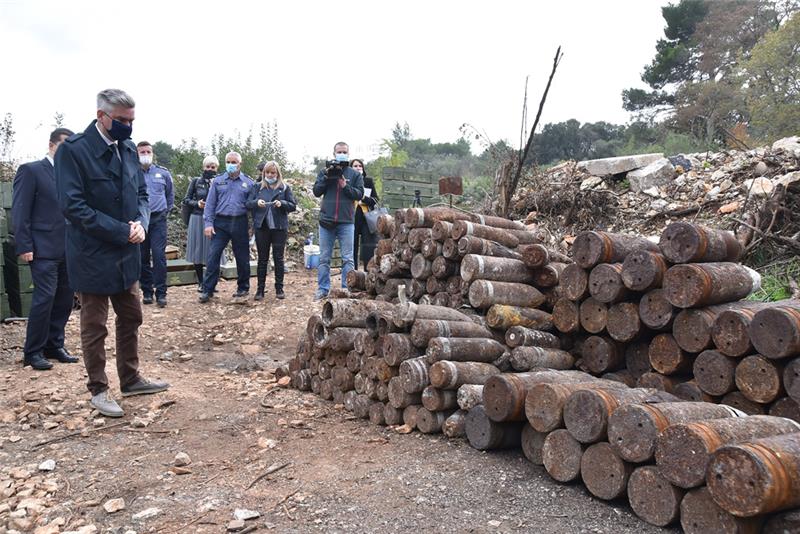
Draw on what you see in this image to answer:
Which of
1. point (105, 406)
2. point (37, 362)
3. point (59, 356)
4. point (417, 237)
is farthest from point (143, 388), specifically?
point (417, 237)

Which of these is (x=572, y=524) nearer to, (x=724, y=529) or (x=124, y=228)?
(x=724, y=529)

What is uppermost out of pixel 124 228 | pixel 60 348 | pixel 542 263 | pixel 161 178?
pixel 161 178

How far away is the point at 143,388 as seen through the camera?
487cm

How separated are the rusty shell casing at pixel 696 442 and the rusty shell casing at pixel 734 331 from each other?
0.80m

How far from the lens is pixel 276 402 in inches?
198

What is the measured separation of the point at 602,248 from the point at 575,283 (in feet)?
1.18

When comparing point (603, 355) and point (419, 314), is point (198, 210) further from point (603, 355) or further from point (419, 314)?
point (603, 355)

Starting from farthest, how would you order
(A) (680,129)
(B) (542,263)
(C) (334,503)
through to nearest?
1. (A) (680,129)
2. (B) (542,263)
3. (C) (334,503)

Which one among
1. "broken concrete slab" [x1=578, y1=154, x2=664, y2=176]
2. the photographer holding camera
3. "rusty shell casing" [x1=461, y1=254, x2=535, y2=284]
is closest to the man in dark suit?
the photographer holding camera

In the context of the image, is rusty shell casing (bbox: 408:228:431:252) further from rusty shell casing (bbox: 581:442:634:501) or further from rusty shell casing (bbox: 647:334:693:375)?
rusty shell casing (bbox: 581:442:634:501)

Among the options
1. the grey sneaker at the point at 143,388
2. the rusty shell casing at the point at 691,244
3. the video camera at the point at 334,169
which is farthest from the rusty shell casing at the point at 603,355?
the video camera at the point at 334,169

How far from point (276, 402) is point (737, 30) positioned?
1337 inches

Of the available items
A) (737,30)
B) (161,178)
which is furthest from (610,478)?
(737,30)

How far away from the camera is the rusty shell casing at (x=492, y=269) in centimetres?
525
